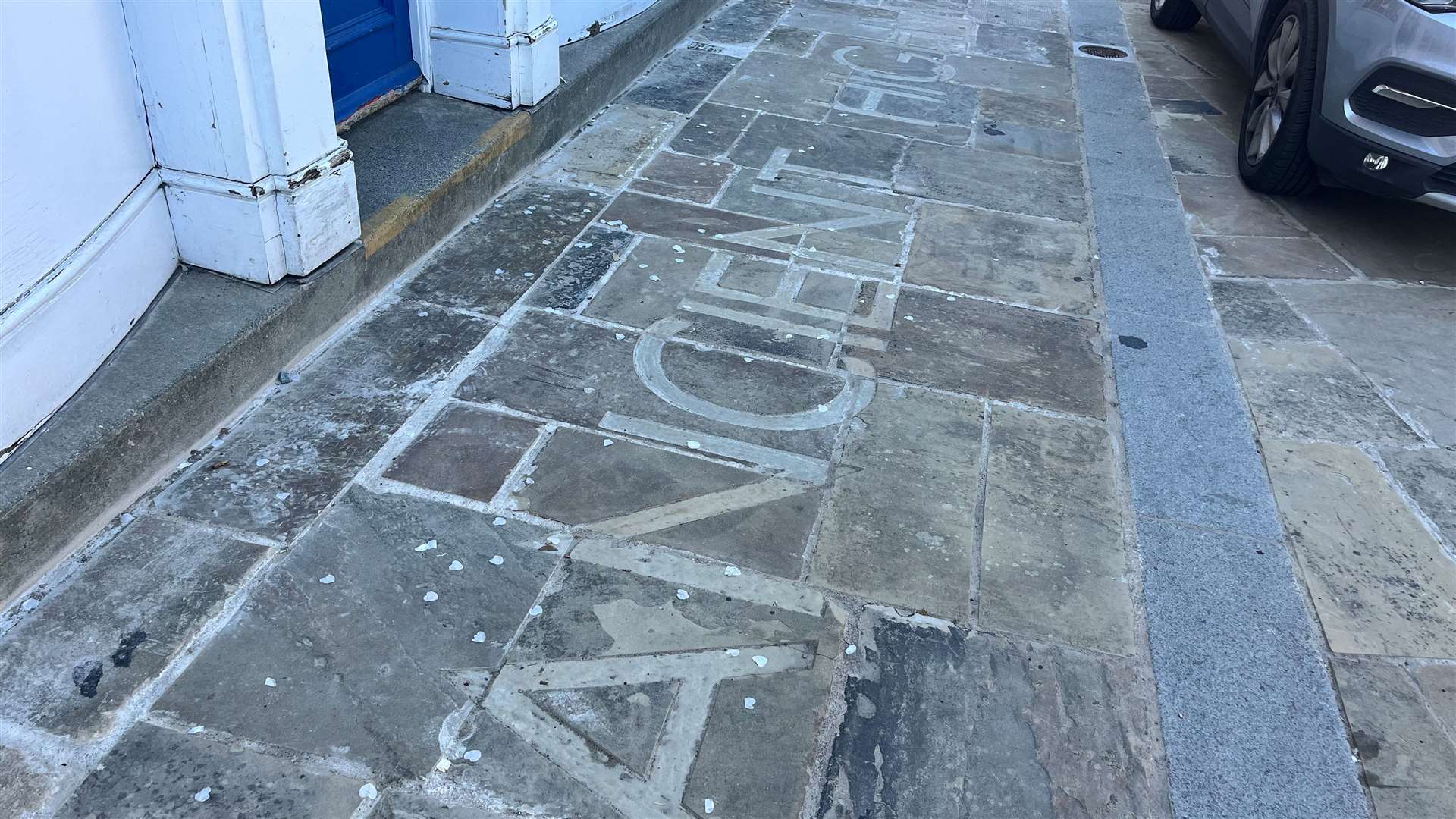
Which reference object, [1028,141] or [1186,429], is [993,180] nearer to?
[1028,141]

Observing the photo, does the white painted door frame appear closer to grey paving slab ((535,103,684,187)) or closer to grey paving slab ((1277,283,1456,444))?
grey paving slab ((535,103,684,187))

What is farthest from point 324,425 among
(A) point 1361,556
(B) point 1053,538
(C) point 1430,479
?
(C) point 1430,479

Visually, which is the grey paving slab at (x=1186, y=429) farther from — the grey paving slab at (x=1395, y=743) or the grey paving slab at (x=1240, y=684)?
the grey paving slab at (x=1395, y=743)

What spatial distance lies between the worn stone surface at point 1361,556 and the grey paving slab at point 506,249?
9.76ft

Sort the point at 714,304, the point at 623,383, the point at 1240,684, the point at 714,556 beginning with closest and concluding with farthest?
the point at 1240,684 < the point at 714,556 < the point at 623,383 < the point at 714,304

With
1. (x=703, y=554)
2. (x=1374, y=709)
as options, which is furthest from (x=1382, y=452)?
(x=703, y=554)

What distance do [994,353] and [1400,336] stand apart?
6.25 ft

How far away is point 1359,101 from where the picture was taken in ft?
16.1

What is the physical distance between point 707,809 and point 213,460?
1.92 m

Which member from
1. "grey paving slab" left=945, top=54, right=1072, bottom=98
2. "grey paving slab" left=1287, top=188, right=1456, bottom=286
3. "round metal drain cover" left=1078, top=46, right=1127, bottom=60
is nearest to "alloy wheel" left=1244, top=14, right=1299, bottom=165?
"grey paving slab" left=1287, top=188, right=1456, bottom=286

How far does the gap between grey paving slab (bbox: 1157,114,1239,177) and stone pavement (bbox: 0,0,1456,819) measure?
1273 mm

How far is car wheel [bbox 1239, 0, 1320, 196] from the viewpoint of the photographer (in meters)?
5.28

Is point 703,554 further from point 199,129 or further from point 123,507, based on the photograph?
point 199,129

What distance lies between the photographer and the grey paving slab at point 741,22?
25.9 feet
